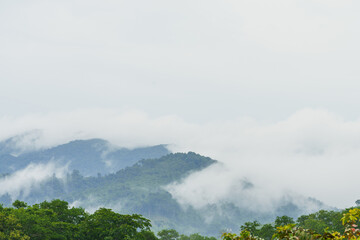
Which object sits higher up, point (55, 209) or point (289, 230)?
point (55, 209)

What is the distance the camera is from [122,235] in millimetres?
100375

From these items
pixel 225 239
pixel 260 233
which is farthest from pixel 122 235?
pixel 225 239

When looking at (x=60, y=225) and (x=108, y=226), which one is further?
(x=108, y=226)

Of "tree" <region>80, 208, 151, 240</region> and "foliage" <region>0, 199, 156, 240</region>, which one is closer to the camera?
"foliage" <region>0, 199, 156, 240</region>

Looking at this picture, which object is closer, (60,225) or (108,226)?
(60,225)

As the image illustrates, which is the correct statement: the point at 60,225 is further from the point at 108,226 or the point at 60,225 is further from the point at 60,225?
the point at 108,226

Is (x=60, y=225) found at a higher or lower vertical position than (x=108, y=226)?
higher

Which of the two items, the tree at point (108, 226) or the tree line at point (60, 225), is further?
the tree at point (108, 226)

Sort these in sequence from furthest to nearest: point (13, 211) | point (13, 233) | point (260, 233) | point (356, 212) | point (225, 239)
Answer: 1. point (260, 233)
2. point (13, 211)
3. point (13, 233)
4. point (225, 239)
5. point (356, 212)

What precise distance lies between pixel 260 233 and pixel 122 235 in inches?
1972

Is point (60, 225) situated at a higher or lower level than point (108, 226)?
higher

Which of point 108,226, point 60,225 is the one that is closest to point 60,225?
point 60,225

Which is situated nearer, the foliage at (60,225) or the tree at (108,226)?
the foliage at (60,225)

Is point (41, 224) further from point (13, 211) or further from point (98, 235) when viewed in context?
point (98, 235)
